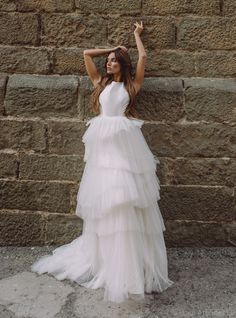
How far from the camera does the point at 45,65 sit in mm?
4035

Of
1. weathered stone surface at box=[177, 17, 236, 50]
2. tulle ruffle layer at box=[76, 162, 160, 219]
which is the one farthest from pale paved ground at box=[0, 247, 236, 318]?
weathered stone surface at box=[177, 17, 236, 50]

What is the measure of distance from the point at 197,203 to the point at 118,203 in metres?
1.17

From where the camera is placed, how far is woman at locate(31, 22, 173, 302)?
321cm

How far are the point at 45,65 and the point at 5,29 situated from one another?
0.51 m

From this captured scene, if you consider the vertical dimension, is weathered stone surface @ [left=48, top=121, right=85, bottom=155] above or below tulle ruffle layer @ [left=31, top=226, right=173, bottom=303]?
above

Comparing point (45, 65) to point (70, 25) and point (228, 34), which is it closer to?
point (70, 25)

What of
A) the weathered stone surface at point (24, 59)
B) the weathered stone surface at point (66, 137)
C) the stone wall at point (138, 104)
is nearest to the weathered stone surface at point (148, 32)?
the stone wall at point (138, 104)

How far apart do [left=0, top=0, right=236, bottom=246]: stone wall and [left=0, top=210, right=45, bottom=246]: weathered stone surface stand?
0.02 meters

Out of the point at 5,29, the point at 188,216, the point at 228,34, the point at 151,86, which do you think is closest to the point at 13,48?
the point at 5,29

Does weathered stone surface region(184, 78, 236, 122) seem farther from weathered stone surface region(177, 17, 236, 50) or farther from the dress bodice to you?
the dress bodice

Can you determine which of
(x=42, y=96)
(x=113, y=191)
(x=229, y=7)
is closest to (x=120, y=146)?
(x=113, y=191)

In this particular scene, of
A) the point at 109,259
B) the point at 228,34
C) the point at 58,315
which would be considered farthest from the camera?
the point at 228,34

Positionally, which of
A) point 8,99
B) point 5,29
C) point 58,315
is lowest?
point 58,315

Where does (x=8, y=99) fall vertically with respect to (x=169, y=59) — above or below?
below
